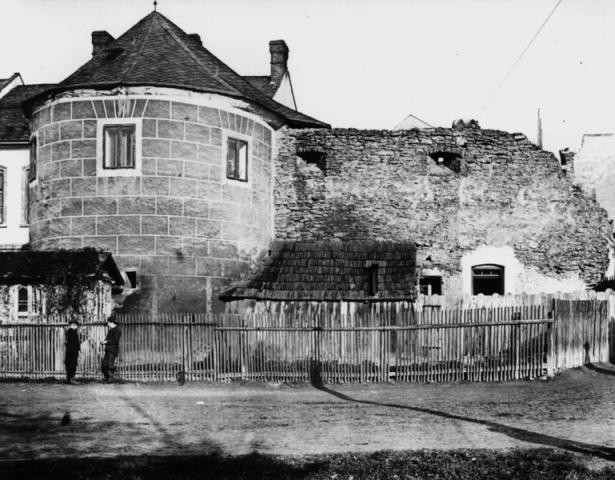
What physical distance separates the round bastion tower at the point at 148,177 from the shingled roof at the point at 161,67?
2.5 inches

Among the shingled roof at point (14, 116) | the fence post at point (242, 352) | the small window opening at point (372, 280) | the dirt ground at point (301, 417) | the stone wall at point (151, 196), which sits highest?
the shingled roof at point (14, 116)

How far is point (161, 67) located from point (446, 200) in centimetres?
1005

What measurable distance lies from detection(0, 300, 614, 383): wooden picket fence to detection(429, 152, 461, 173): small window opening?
27.6 feet

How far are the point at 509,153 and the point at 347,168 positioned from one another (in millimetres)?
5377

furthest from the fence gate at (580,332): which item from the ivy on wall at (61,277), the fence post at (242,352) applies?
the ivy on wall at (61,277)

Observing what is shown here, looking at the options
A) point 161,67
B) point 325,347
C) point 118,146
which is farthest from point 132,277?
point 161,67

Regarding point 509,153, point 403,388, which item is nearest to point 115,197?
point 403,388

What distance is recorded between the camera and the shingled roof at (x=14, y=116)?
2753 centimetres

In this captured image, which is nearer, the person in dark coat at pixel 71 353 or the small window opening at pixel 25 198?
the person in dark coat at pixel 71 353

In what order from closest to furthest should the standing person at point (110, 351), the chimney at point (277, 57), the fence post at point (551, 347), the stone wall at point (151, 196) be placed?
1. the fence post at point (551, 347)
2. the standing person at point (110, 351)
3. the stone wall at point (151, 196)
4. the chimney at point (277, 57)

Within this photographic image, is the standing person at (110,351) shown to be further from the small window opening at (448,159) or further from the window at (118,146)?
the small window opening at (448,159)

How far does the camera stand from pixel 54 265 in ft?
66.3

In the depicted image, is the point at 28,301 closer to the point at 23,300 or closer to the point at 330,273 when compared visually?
the point at 23,300

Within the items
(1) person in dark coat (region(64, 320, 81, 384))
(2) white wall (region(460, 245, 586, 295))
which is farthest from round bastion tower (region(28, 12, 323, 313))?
(2) white wall (region(460, 245, 586, 295))
